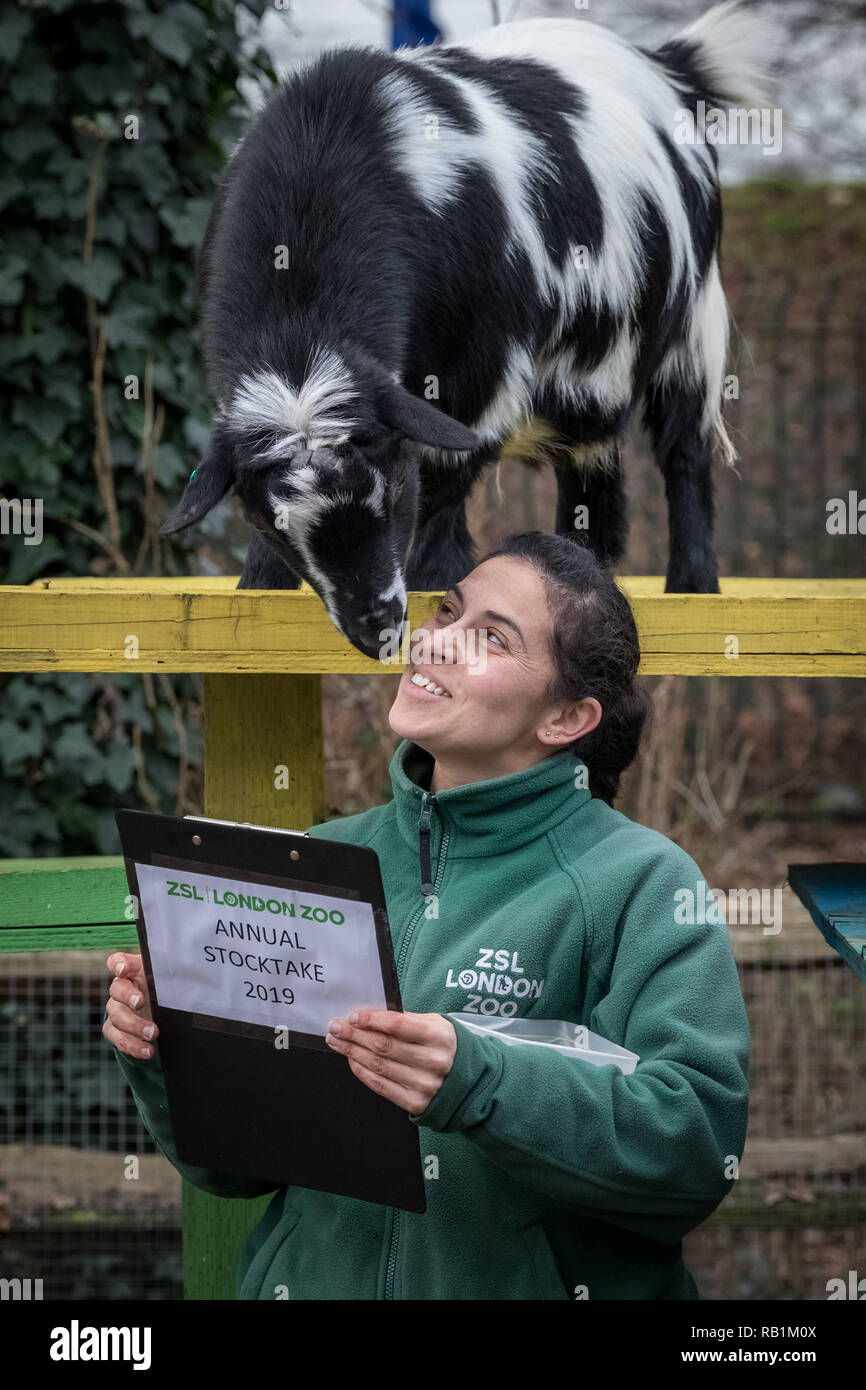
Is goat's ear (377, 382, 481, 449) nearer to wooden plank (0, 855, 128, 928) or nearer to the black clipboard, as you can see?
the black clipboard

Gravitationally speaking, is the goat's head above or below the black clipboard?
above

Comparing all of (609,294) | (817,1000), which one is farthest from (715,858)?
(609,294)

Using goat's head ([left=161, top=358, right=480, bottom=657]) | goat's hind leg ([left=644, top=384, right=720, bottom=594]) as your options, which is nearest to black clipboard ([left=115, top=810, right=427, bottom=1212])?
goat's head ([left=161, top=358, right=480, bottom=657])

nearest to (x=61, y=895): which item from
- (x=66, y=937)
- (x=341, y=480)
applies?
(x=66, y=937)

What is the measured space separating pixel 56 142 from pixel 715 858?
9.75 feet

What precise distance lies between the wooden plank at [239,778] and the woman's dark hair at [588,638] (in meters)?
0.75

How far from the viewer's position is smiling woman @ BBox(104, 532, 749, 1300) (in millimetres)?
1433

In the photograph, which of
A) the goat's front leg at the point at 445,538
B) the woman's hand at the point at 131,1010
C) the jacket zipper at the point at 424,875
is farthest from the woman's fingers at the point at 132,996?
the goat's front leg at the point at 445,538

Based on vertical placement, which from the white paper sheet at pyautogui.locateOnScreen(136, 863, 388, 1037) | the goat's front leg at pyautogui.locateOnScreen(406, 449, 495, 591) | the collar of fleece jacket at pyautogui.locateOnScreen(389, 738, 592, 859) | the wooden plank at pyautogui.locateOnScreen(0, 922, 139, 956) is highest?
the goat's front leg at pyautogui.locateOnScreen(406, 449, 495, 591)

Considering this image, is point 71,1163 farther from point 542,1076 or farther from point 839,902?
point 542,1076

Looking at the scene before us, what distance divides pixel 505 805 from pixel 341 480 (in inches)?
22.2

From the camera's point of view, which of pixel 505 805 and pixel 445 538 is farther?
pixel 445 538

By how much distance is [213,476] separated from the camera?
6.92 feet

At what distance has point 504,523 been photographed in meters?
5.28
